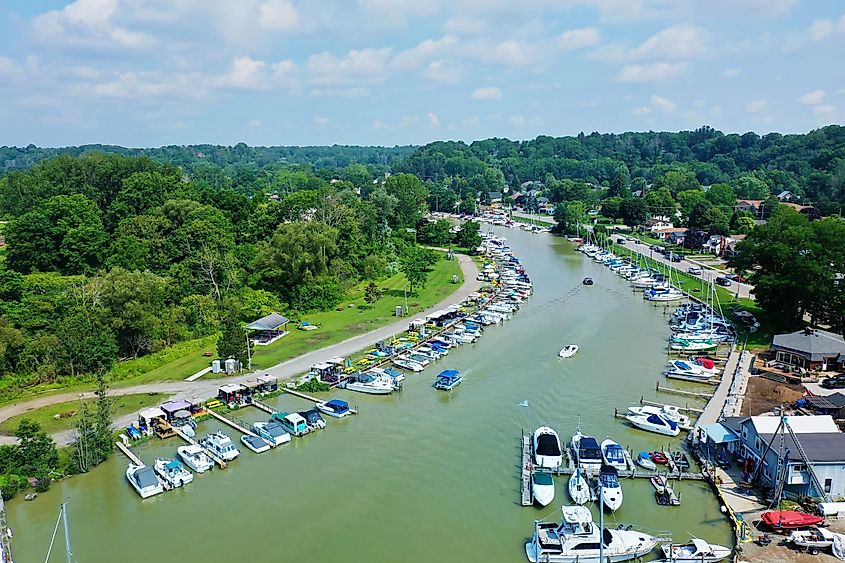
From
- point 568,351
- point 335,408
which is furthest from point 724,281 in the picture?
point 335,408

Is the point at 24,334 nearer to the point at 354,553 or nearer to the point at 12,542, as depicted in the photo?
the point at 12,542

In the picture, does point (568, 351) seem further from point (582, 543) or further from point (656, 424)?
point (582, 543)

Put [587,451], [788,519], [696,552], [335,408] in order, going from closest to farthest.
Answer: [696,552] → [788,519] → [587,451] → [335,408]

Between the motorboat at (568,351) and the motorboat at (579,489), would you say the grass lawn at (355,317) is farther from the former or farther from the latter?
the motorboat at (579,489)

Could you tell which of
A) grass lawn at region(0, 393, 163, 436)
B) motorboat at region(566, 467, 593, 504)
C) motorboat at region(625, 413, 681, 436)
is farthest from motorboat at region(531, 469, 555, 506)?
grass lawn at region(0, 393, 163, 436)

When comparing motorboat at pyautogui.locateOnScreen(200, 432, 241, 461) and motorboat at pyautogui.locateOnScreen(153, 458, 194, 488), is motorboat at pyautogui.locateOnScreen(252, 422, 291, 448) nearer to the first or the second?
motorboat at pyautogui.locateOnScreen(200, 432, 241, 461)
